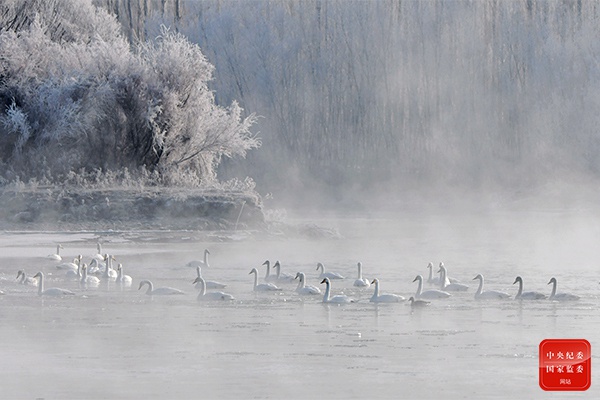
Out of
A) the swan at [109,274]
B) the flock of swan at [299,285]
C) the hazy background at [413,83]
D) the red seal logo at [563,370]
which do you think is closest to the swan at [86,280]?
the flock of swan at [299,285]

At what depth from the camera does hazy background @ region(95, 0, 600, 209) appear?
53156 millimetres

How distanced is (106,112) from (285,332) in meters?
21.7

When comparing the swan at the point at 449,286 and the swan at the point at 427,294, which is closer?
the swan at the point at 427,294

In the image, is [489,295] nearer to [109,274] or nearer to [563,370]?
[109,274]

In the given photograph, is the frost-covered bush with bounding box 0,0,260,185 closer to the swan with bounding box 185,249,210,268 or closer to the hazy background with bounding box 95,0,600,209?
the swan with bounding box 185,249,210,268

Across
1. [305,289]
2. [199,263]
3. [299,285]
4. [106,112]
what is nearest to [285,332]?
[305,289]

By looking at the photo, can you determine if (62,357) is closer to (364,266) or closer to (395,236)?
(364,266)

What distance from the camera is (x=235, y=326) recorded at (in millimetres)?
13789

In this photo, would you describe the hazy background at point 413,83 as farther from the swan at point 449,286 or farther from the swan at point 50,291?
the swan at point 50,291

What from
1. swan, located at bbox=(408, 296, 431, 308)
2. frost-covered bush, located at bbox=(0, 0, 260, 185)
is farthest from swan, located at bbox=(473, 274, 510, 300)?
frost-covered bush, located at bbox=(0, 0, 260, 185)

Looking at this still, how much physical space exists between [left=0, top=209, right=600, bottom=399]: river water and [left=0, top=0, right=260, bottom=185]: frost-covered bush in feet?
26.5

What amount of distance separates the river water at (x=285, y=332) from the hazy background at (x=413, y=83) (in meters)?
28.0

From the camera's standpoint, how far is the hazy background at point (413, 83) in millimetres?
53156

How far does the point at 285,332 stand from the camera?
43.4 ft
